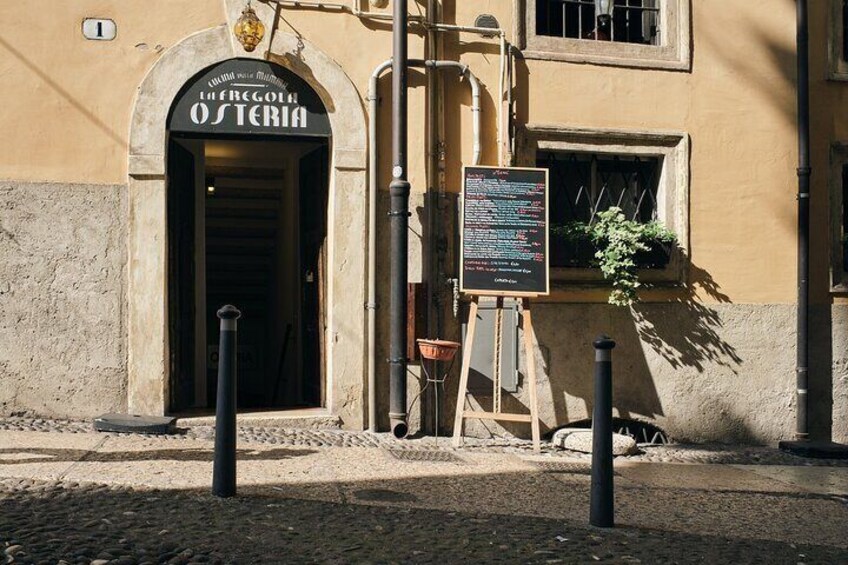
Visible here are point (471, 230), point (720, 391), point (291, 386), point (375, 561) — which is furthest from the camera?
point (291, 386)

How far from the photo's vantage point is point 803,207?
10000 mm

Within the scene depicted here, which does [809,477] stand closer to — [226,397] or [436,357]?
[436,357]

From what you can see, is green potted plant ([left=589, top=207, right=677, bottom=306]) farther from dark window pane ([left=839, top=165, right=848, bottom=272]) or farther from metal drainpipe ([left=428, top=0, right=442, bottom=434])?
Answer: dark window pane ([left=839, top=165, right=848, bottom=272])

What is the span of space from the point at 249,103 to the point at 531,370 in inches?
130

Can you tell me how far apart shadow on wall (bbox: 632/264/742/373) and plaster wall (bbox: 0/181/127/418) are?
4.68 meters

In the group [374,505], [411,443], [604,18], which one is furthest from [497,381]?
[604,18]

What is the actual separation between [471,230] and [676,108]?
105 inches

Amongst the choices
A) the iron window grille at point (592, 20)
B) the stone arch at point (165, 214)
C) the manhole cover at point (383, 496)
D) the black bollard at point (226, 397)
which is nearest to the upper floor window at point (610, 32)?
the iron window grille at point (592, 20)

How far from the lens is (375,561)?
4.53 metres

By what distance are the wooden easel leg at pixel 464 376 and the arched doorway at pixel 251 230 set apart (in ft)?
4.96

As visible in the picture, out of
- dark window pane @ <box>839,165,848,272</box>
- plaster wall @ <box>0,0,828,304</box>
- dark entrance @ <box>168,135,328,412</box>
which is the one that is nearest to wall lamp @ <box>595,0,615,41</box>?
plaster wall @ <box>0,0,828,304</box>

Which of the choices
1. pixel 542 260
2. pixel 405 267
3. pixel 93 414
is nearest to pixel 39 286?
pixel 93 414

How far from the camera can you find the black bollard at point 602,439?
5.22m

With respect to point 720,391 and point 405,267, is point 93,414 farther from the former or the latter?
point 720,391
